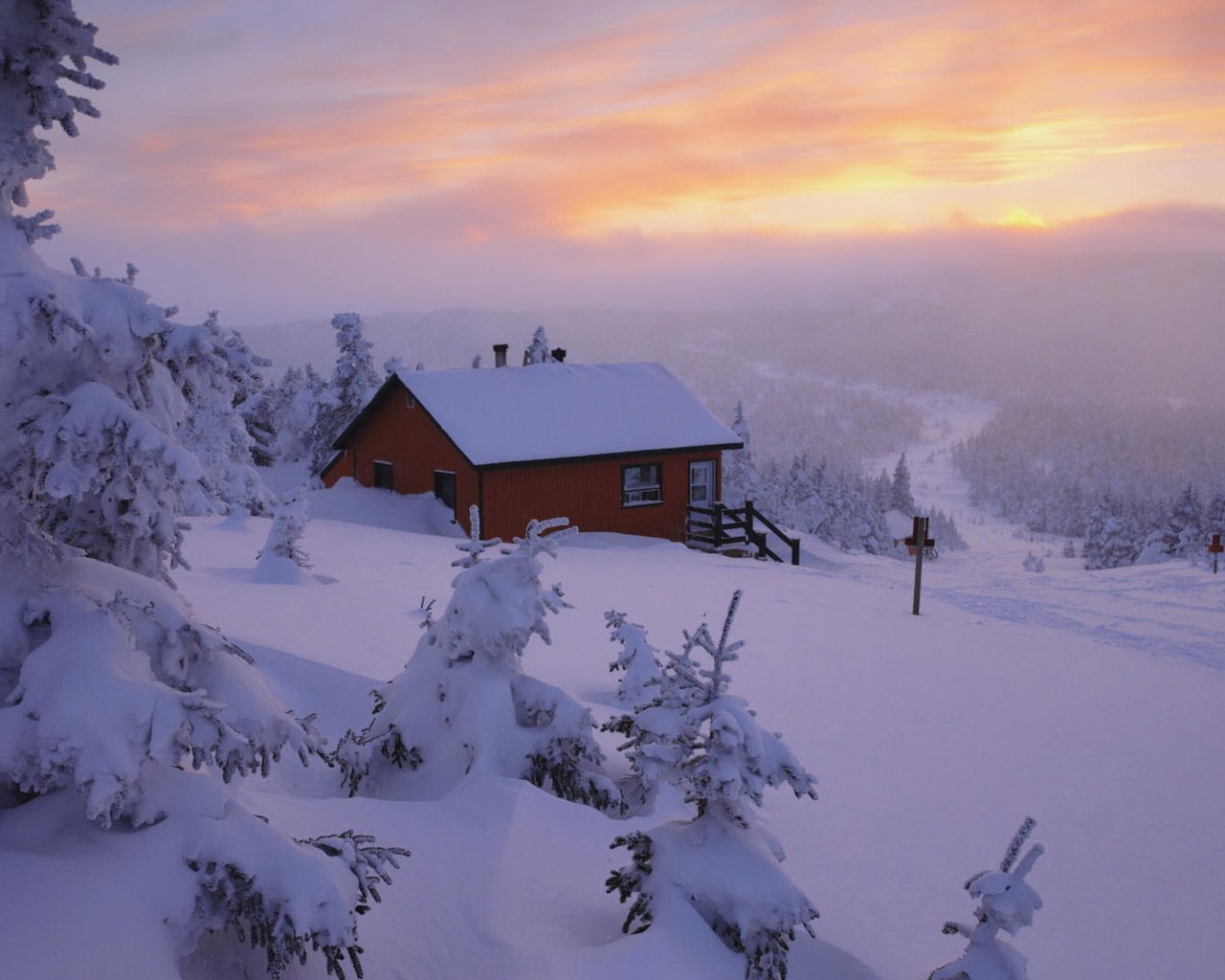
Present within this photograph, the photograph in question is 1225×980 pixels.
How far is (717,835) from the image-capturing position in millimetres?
5008

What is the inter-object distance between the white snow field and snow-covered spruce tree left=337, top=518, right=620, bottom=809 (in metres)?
0.39

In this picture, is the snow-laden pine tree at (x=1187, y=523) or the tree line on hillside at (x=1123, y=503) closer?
the snow-laden pine tree at (x=1187, y=523)

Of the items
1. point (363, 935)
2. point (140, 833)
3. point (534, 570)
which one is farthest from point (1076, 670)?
point (140, 833)

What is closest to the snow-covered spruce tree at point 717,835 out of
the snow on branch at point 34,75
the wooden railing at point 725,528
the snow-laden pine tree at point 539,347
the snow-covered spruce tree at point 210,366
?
the snow-covered spruce tree at point 210,366

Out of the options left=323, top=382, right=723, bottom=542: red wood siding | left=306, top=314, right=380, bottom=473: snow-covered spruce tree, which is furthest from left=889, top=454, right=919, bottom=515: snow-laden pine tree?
left=323, top=382, right=723, bottom=542: red wood siding

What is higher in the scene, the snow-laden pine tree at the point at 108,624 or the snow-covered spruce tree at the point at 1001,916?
the snow-laden pine tree at the point at 108,624

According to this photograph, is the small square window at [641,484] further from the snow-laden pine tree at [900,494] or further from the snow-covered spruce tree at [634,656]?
the snow-laden pine tree at [900,494]

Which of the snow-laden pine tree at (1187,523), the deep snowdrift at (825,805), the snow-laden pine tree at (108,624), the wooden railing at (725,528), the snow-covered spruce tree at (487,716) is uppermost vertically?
the snow-laden pine tree at (108,624)

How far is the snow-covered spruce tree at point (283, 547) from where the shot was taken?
14312 millimetres

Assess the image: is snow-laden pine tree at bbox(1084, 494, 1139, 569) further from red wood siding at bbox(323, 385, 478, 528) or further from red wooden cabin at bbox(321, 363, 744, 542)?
red wood siding at bbox(323, 385, 478, 528)

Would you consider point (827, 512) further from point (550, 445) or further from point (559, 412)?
point (550, 445)

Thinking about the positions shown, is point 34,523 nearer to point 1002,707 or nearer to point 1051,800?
point 1051,800

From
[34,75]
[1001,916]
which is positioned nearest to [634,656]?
[1001,916]

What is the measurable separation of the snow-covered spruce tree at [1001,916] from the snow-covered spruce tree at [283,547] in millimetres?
12025
